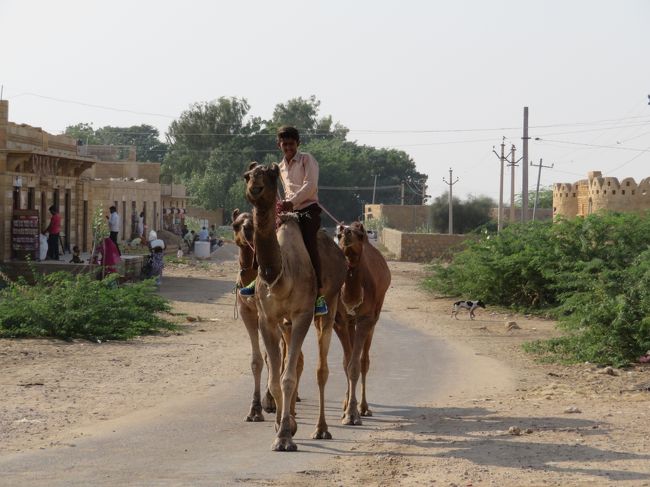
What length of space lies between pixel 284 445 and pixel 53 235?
25.0 metres

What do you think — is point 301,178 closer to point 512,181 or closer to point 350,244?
point 350,244

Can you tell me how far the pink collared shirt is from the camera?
10.4 metres

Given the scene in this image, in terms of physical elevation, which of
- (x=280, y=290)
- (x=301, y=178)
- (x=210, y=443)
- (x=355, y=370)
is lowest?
(x=210, y=443)

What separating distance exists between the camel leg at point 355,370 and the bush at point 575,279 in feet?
17.9

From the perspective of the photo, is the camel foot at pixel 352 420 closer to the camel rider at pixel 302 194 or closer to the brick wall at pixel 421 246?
the camel rider at pixel 302 194

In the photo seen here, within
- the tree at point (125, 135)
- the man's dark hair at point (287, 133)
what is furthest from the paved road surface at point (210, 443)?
the tree at point (125, 135)

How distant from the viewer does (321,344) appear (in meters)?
10.2

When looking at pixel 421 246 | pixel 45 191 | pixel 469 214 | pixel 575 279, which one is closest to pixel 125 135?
pixel 469 214

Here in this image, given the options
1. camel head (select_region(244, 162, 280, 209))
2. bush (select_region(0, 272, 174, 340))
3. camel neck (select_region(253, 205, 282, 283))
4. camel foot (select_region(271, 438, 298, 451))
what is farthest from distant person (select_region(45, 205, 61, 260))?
camel foot (select_region(271, 438, 298, 451))

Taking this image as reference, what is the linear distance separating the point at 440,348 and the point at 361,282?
7575 mm

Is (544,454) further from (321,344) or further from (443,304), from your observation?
(443,304)

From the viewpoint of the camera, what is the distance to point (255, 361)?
36.7ft

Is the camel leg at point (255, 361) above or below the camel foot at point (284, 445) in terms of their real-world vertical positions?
above

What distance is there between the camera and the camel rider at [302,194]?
394 inches
